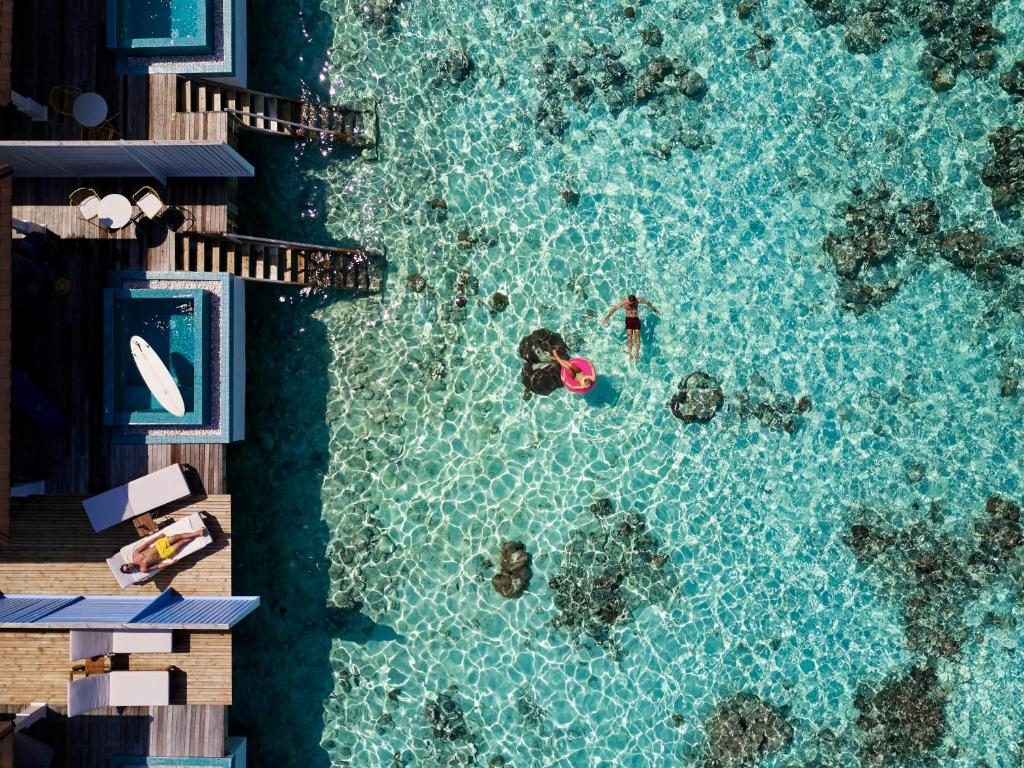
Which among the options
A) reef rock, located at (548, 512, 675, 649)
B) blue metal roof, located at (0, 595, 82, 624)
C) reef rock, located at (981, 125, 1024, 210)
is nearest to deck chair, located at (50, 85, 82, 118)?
blue metal roof, located at (0, 595, 82, 624)

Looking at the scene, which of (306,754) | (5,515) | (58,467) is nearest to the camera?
(5,515)

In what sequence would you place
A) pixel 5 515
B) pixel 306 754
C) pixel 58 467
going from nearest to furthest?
1. pixel 5 515
2. pixel 58 467
3. pixel 306 754

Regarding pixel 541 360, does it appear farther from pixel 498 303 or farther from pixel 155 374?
pixel 155 374

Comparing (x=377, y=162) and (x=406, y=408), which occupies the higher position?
(x=377, y=162)

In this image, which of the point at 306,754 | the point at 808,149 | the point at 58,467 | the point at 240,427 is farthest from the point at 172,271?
the point at 808,149

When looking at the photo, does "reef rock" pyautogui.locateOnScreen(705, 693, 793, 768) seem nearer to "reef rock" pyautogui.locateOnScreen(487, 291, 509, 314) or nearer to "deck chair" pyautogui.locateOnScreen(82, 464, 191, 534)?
"reef rock" pyautogui.locateOnScreen(487, 291, 509, 314)

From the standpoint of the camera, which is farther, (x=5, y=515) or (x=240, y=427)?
(x=240, y=427)

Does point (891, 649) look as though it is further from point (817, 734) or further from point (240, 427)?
point (240, 427)
